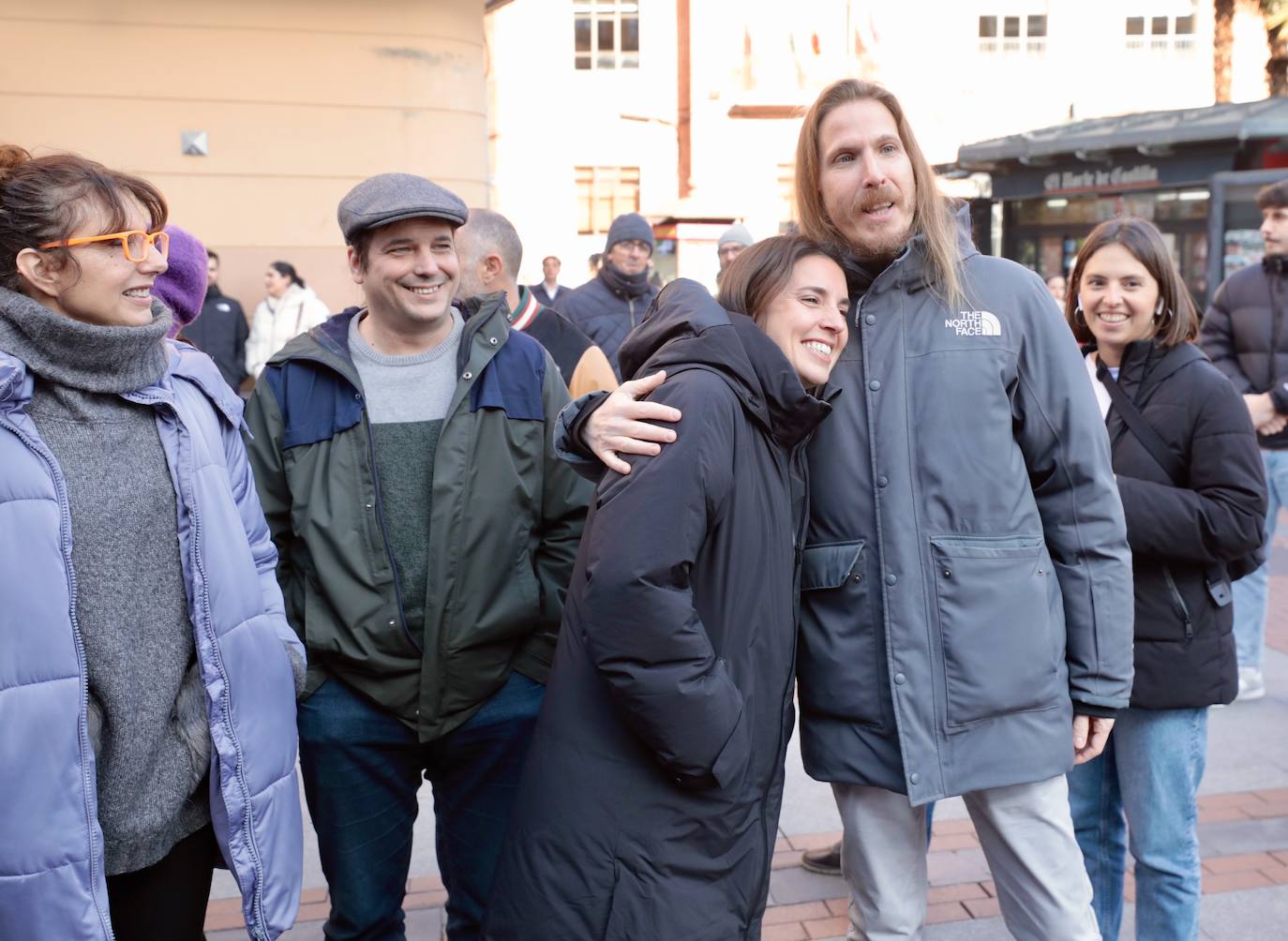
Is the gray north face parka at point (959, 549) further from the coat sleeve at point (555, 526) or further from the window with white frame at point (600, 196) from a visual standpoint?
the window with white frame at point (600, 196)

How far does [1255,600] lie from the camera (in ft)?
17.3

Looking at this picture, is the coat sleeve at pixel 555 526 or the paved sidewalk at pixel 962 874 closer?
the coat sleeve at pixel 555 526

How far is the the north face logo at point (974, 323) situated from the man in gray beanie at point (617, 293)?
487 centimetres

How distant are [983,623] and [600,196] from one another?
1237 inches

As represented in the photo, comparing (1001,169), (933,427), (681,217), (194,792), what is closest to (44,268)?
(194,792)

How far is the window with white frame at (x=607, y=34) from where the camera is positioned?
109 ft

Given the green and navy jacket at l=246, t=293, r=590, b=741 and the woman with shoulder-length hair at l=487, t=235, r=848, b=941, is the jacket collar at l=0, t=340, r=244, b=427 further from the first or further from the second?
the woman with shoulder-length hair at l=487, t=235, r=848, b=941

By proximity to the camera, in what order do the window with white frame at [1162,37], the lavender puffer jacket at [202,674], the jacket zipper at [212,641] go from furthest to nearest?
1. the window with white frame at [1162,37]
2. the jacket zipper at [212,641]
3. the lavender puffer jacket at [202,674]

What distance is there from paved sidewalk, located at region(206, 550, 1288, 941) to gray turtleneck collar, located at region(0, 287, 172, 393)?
2027 millimetres

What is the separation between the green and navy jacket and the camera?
8.79ft

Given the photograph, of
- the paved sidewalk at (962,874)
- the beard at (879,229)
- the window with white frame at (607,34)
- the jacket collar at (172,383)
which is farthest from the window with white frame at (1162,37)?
the jacket collar at (172,383)

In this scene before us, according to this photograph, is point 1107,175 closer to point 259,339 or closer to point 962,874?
point 259,339

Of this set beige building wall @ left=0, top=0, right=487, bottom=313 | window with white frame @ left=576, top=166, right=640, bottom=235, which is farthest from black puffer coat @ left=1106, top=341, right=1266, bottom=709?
window with white frame @ left=576, top=166, right=640, bottom=235

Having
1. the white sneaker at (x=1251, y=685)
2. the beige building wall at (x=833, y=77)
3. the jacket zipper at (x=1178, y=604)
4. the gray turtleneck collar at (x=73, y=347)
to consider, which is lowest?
the white sneaker at (x=1251, y=685)
